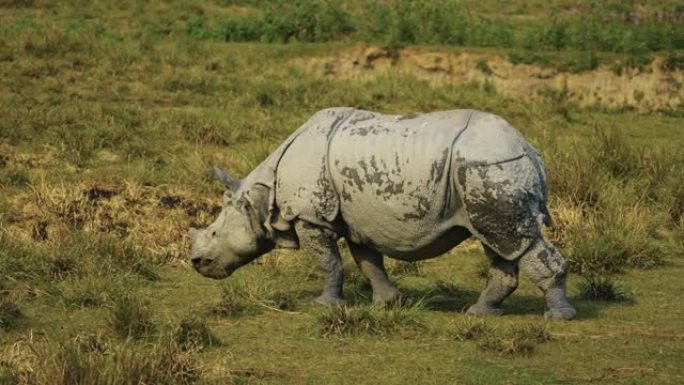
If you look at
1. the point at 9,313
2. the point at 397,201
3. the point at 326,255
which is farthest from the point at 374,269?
the point at 9,313

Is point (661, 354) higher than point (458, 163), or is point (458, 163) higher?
point (458, 163)

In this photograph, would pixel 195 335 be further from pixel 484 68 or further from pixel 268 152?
pixel 484 68

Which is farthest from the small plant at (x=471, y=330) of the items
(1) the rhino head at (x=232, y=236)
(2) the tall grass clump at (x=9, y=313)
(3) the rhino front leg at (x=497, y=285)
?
(2) the tall grass clump at (x=9, y=313)

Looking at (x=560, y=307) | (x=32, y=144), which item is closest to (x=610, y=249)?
(x=560, y=307)

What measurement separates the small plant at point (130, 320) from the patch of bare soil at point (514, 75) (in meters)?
9.96

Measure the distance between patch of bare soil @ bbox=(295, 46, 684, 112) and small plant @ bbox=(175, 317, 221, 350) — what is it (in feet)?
33.0

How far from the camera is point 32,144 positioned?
14133mm

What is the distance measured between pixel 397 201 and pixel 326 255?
782mm

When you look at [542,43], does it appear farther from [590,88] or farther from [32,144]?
[32,144]

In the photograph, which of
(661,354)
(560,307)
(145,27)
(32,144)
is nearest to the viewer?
(661,354)

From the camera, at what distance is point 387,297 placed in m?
9.24

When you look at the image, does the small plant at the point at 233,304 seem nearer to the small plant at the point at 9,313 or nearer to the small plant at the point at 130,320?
the small plant at the point at 130,320

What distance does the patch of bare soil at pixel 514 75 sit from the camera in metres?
17.7

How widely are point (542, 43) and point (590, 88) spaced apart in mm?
1408
